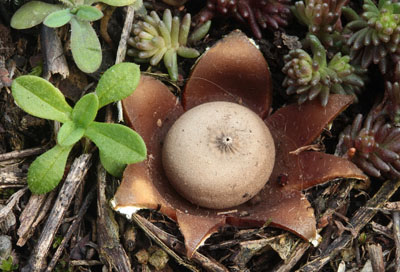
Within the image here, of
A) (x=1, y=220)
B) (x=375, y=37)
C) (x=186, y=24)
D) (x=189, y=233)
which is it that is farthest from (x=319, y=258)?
(x=1, y=220)

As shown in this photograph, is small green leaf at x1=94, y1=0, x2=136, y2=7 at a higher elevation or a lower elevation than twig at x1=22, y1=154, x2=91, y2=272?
higher

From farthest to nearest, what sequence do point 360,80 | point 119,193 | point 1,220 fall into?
point 360,80, point 1,220, point 119,193

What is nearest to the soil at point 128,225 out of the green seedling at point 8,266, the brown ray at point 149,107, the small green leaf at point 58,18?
the green seedling at point 8,266

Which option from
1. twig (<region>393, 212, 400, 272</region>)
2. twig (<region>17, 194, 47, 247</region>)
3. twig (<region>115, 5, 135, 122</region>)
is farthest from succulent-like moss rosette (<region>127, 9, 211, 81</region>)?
twig (<region>393, 212, 400, 272</region>)

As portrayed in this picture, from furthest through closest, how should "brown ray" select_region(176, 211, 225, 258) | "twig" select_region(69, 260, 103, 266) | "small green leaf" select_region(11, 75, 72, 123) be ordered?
"twig" select_region(69, 260, 103, 266) < "small green leaf" select_region(11, 75, 72, 123) < "brown ray" select_region(176, 211, 225, 258)

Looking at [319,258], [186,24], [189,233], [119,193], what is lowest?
[319,258]

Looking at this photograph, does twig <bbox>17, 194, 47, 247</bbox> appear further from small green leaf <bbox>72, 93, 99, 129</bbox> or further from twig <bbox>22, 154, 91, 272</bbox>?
small green leaf <bbox>72, 93, 99, 129</bbox>

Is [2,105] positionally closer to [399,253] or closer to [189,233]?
[189,233]
